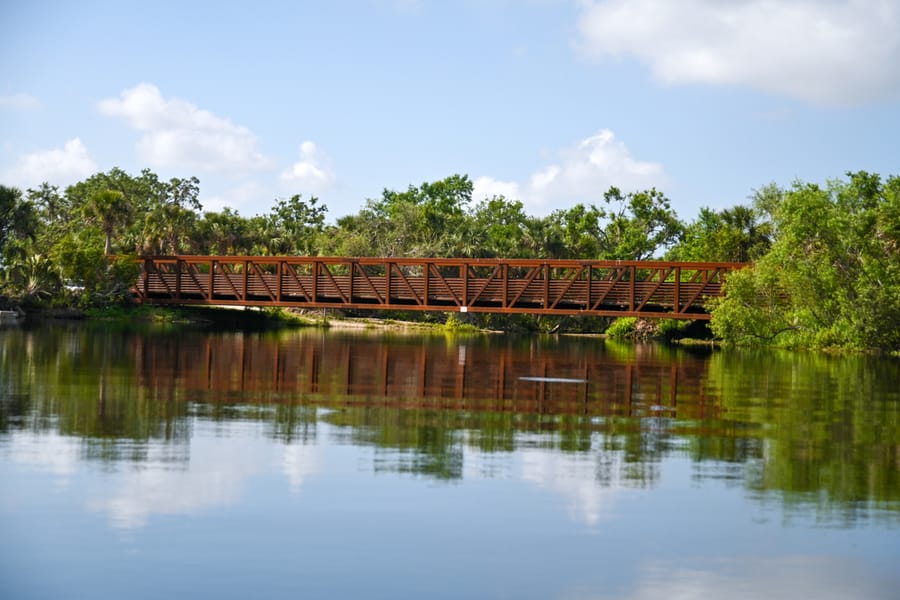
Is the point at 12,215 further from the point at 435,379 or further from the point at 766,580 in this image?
the point at 766,580

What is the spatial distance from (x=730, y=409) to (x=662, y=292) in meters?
54.8

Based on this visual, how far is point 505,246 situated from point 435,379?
241 ft

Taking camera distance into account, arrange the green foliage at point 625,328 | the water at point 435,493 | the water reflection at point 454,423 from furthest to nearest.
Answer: the green foliage at point 625,328 → the water reflection at point 454,423 → the water at point 435,493

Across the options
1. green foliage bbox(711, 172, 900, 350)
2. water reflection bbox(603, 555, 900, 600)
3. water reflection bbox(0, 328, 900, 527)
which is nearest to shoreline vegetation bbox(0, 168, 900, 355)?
green foliage bbox(711, 172, 900, 350)

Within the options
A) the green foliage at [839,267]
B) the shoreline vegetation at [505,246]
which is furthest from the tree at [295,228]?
the green foliage at [839,267]

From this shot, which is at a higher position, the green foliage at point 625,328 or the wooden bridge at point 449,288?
the wooden bridge at point 449,288

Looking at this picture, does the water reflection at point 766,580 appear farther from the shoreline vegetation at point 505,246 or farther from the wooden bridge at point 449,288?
the wooden bridge at point 449,288

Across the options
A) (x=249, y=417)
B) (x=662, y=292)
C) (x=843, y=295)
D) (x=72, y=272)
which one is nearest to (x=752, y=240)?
(x=662, y=292)

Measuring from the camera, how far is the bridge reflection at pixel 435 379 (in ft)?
82.1

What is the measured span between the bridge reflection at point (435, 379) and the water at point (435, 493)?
271 millimetres

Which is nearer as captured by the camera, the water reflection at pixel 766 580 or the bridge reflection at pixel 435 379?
the water reflection at pixel 766 580

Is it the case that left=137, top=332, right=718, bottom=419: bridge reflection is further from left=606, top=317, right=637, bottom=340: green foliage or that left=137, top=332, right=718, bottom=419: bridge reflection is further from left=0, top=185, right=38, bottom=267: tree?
left=606, top=317, right=637, bottom=340: green foliage

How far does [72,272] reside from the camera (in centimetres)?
7844

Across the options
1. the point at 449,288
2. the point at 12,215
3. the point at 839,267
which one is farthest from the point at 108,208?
the point at 839,267
